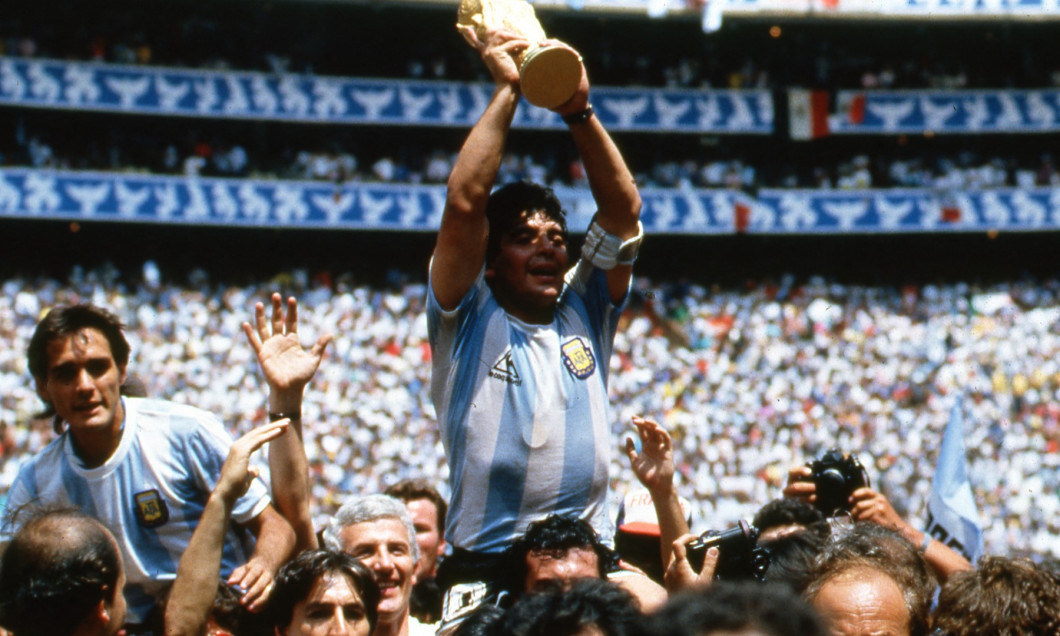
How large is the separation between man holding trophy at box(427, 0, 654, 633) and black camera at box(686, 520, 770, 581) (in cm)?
35

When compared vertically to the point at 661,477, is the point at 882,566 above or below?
below

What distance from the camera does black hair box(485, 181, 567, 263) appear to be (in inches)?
126

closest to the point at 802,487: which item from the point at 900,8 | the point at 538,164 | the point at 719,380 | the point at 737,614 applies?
the point at 737,614

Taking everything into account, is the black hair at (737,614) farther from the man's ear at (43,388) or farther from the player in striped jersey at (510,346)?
the man's ear at (43,388)

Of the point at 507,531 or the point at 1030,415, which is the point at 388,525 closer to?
the point at 507,531

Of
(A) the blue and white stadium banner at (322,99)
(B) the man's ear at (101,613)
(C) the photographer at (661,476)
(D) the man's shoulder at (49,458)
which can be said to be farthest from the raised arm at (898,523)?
(A) the blue and white stadium banner at (322,99)

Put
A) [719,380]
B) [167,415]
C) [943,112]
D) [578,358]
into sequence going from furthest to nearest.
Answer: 1. [943,112]
2. [719,380]
3. [167,415]
4. [578,358]

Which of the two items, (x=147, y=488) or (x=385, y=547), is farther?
(x=385, y=547)

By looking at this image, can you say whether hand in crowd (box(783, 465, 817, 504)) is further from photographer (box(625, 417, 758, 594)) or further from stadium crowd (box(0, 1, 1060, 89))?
stadium crowd (box(0, 1, 1060, 89))

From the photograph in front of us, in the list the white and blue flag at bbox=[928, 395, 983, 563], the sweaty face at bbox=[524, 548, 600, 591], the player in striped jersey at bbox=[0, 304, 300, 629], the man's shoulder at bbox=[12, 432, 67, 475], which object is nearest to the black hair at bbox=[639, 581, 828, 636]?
the sweaty face at bbox=[524, 548, 600, 591]

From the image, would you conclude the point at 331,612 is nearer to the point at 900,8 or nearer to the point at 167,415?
the point at 167,415

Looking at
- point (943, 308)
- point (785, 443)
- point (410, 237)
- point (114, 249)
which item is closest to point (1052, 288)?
point (943, 308)

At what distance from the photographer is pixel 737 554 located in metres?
2.90

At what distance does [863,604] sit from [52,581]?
1702 millimetres
